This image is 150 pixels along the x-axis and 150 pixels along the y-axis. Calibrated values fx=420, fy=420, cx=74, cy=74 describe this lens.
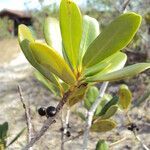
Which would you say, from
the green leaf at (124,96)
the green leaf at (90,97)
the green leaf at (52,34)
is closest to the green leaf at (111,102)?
the green leaf at (124,96)

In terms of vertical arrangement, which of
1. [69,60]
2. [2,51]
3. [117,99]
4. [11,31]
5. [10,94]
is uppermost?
[69,60]

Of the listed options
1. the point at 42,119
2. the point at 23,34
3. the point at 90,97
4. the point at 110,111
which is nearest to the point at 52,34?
the point at 23,34

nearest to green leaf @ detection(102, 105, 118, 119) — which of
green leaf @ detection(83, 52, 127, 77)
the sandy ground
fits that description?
green leaf @ detection(83, 52, 127, 77)

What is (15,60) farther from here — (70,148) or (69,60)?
(69,60)

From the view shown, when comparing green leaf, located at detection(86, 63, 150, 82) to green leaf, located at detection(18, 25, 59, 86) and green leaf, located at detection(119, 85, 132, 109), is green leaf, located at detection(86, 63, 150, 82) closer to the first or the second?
green leaf, located at detection(18, 25, 59, 86)

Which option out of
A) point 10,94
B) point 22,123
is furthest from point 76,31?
point 10,94

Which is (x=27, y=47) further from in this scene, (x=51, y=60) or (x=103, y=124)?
(x=103, y=124)

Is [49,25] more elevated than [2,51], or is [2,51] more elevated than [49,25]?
[49,25]
